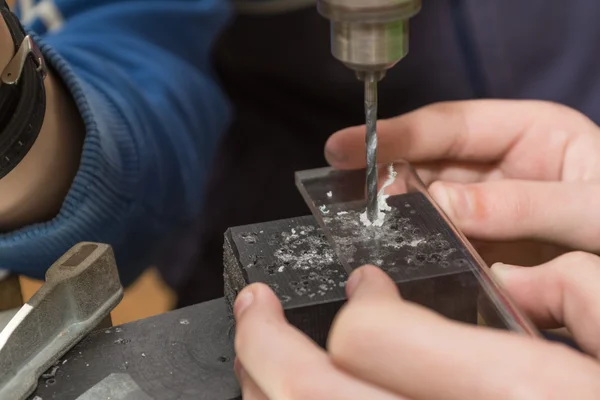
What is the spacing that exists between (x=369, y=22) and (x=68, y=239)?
0.46m

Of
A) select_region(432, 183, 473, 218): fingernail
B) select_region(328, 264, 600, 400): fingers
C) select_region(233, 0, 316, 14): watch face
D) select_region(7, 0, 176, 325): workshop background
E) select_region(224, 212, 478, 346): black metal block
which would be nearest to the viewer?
select_region(328, 264, 600, 400): fingers

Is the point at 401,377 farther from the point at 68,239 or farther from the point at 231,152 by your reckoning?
the point at 231,152

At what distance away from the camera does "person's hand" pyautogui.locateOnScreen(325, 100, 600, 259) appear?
2.22 ft

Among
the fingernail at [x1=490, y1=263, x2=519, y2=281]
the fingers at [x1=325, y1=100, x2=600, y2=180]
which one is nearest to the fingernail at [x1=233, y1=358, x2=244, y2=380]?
the fingernail at [x1=490, y1=263, x2=519, y2=281]

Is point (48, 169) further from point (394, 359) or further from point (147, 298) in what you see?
point (147, 298)

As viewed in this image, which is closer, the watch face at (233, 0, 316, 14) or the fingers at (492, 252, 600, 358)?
the fingers at (492, 252, 600, 358)

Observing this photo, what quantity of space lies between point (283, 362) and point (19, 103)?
1.09ft

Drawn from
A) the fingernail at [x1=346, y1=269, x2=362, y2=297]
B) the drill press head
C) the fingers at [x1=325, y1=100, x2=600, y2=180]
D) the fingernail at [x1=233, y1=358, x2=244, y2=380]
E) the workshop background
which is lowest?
the workshop background

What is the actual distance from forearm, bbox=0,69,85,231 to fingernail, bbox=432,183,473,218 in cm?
41

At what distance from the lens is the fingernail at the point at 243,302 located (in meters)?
0.48

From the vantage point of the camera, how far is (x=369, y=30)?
0.44 meters

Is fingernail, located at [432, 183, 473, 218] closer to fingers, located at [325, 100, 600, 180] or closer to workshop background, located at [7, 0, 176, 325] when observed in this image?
fingers, located at [325, 100, 600, 180]

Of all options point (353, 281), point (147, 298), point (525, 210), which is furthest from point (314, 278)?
point (147, 298)

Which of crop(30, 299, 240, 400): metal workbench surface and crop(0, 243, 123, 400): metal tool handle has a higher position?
crop(0, 243, 123, 400): metal tool handle
